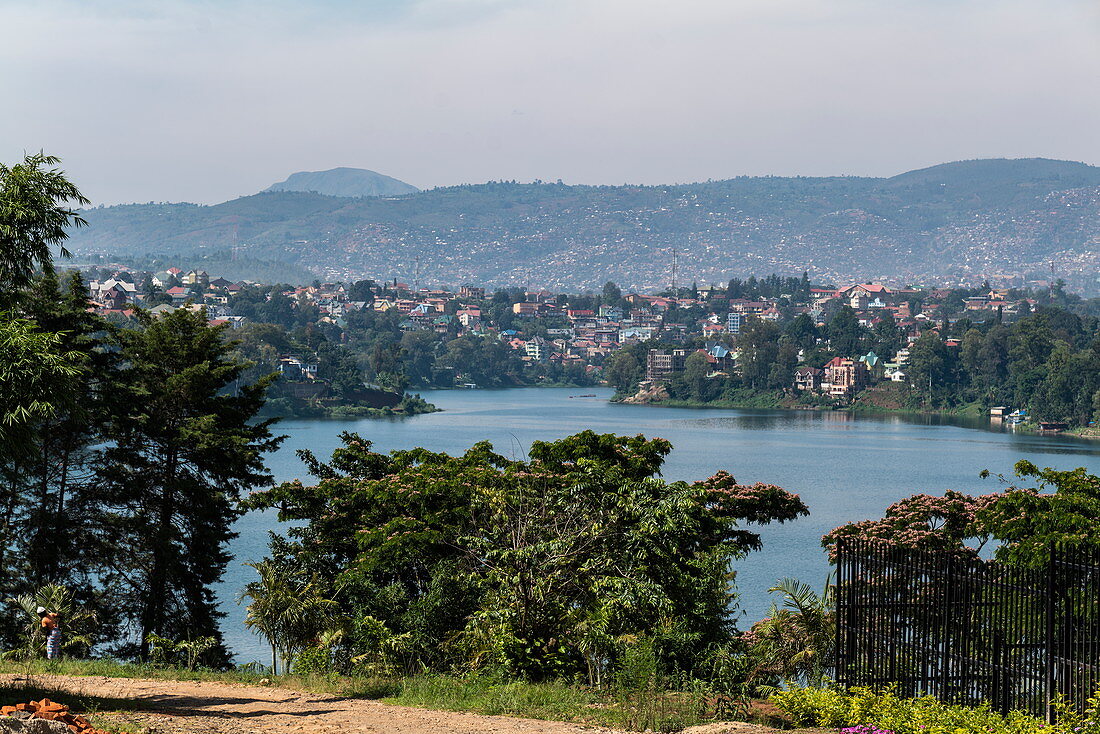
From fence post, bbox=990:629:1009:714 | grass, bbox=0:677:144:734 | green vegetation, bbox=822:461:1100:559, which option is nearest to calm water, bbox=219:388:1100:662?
green vegetation, bbox=822:461:1100:559

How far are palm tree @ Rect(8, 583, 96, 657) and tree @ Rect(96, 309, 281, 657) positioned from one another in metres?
1.53

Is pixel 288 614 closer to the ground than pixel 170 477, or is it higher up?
closer to the ground

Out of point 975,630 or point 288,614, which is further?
point 288,614

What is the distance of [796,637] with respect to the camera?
47.1ft

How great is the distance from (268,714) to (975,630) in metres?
5.29

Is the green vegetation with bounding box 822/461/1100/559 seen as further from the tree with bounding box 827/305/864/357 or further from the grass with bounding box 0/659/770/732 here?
the tree with bounding box 827/305/864/357

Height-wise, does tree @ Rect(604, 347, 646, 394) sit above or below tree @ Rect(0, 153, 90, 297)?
below

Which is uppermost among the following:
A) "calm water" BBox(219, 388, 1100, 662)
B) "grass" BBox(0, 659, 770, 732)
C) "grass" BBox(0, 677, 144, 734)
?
"grass" BBox(0, 677, 144, 734)

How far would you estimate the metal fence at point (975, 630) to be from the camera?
8070 millimetres

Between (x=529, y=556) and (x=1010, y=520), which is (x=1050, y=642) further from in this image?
(x=1010, y=520)

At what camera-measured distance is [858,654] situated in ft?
31.1

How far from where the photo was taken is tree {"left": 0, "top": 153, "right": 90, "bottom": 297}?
1018cm

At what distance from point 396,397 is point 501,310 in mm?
99946

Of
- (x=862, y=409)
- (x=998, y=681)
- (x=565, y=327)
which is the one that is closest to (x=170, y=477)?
(x=998, y=681)
